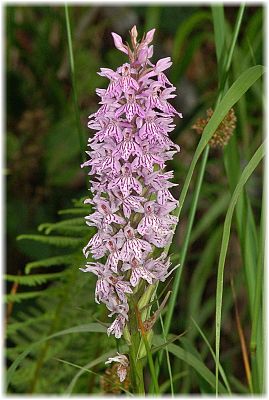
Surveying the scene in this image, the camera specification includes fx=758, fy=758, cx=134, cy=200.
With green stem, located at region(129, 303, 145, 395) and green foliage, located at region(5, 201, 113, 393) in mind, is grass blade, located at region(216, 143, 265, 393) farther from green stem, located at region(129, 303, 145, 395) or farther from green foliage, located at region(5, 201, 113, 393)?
green foliage, located at region(5, 201, 113, 393)

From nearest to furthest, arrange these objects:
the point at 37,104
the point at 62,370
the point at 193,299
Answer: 1. the point at 62,370
2. the point at 193,299
3. the point at 37,104

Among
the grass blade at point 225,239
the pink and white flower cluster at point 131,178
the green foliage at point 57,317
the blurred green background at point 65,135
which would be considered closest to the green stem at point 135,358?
the pink and white flower cluster at point 131,178

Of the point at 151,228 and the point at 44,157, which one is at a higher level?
the point at 44,157

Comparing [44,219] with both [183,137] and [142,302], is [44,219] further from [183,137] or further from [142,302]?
[142,302]

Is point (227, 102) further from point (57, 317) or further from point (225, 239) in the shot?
point (57, 317)

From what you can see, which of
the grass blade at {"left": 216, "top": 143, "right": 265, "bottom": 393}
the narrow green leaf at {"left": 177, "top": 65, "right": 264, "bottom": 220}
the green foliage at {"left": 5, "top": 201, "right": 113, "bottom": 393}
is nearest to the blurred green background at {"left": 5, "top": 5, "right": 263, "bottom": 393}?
the green foliage at {"left": 5, "top": 201, "right": 113, "bottom": 393}

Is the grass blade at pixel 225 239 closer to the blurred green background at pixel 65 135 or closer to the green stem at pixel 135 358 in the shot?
the green stem at pixel 135 358

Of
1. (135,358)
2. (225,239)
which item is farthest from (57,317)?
(225,239)

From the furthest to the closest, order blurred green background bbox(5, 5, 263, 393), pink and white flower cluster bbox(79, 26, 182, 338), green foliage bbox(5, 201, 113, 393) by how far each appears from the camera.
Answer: blurred green background bbox(5, 5, 263, 393), green foliage bbox(5, 201, 113, 393), pink and white flower cluster bbox(79, 26, 182, 338)

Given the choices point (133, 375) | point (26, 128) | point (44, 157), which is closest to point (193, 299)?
point (44, 157)
